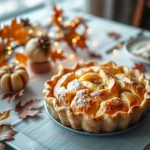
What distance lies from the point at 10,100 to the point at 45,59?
10.3 inches

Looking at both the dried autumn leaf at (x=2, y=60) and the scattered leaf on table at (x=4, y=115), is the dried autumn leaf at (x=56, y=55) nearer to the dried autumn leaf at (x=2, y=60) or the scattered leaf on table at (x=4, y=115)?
the dried autumn leaf at (x=2, y=60)

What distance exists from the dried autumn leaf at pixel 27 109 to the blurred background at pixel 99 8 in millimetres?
1042

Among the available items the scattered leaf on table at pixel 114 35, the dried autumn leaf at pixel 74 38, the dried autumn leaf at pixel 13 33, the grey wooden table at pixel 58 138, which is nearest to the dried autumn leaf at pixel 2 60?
the dried autumn leaf at pixel 13 33

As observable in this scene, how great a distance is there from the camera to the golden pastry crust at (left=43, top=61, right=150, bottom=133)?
30.2 inches

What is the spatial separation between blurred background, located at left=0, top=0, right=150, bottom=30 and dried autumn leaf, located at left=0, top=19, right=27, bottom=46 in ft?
2.43

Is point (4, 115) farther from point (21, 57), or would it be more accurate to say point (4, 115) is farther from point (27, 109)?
point (21, 57)

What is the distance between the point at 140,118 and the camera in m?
0.83

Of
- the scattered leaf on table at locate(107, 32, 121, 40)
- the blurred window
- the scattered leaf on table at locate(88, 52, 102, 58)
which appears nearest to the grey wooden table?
the scattered leaf on table at locate(88, 52, 102, 58)

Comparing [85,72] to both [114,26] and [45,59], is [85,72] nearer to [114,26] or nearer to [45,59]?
[45,59]

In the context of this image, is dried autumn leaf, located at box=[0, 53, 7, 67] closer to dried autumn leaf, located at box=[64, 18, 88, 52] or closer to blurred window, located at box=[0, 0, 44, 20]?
dried autumn leaf, located at box=[64, 18, 88, 52]

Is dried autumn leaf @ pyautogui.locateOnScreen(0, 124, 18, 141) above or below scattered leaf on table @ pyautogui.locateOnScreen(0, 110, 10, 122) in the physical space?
below

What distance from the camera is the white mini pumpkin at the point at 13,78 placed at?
0.98 m

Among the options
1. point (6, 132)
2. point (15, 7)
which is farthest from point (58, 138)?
point (15, 7)

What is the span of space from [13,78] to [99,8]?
1723mm
